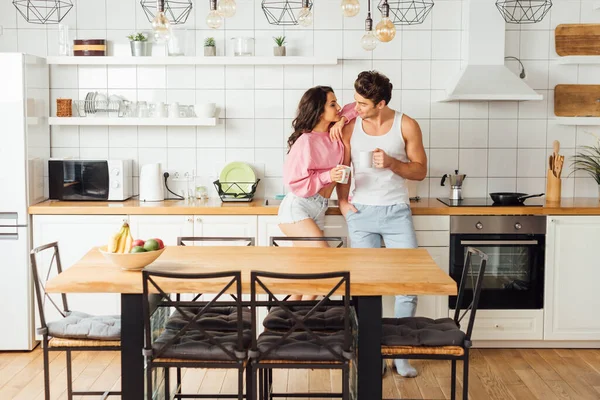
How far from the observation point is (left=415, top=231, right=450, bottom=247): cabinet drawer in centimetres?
470

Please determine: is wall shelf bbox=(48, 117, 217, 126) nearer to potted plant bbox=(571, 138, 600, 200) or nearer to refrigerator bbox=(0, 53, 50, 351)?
refrigerator bbox=(0, 53, 50, 351)

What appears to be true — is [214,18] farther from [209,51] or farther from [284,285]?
[209,51]

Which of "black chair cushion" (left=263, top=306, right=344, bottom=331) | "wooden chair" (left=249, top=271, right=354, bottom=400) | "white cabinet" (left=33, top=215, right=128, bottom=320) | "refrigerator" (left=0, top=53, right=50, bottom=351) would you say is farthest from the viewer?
"white cabinet" (left=33, top=215, right=128, bottom=320)

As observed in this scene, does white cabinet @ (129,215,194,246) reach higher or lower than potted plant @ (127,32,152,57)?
lower

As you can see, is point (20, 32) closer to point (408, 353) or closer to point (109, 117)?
point (109, 117)

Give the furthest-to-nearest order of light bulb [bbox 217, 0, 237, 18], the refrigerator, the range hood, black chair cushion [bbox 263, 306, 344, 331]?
the range hood
the refrigerator
black chair cushion [bbox 263, 306, 344, 331]
light bulb [bbox 217, 0, 237, 18]

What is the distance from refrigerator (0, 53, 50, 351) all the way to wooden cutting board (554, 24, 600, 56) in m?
3.38

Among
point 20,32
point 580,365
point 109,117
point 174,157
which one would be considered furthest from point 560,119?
point 20,32

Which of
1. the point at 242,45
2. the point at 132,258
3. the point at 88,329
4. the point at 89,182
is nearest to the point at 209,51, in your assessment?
the point at 242,45

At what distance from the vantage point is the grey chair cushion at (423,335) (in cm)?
315

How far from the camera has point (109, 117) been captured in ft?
16.6

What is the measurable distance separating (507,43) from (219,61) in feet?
6.20

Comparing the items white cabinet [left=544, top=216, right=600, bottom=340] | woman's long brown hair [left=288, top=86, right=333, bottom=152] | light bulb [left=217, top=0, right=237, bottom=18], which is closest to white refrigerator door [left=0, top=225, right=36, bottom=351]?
woman's long brown hair [left=288, top=86, right=333, bottom=152]

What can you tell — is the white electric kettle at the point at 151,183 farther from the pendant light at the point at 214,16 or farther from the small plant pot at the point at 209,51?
the pendant light at the point at 214,16
